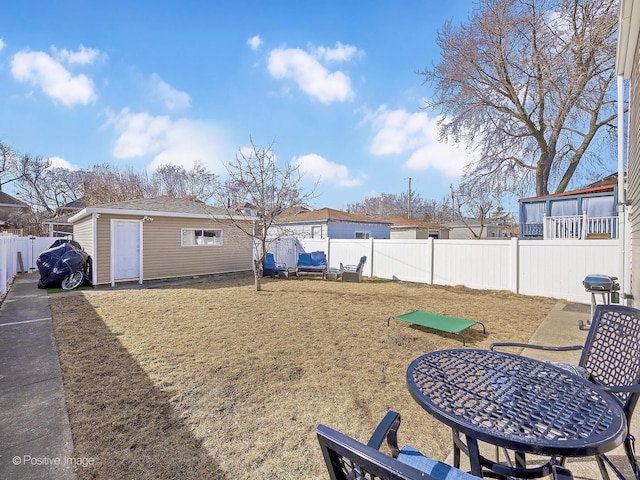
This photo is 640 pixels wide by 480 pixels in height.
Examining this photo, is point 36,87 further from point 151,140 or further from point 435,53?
point 435,53

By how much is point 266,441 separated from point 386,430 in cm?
143

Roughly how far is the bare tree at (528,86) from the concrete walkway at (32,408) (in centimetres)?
1594

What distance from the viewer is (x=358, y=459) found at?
74cm

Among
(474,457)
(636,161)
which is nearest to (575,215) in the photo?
(636,161)

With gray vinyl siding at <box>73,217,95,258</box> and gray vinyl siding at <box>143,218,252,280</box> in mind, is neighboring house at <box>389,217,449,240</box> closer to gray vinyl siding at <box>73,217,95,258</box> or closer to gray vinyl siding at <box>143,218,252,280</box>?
gray vinyl siding at <box>143,218,252,280</box>

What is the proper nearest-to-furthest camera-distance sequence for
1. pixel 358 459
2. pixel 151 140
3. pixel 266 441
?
pixel 358 459 → pixel 266 441 → pixel 151 140

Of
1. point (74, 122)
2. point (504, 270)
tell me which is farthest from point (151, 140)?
point (504, 270)

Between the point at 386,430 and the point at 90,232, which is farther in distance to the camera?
the point at 90,232

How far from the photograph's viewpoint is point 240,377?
11.3 ft

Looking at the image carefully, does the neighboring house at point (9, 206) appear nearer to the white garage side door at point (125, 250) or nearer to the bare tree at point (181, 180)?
the bare tree at point (181, 180)

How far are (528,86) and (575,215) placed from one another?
22.8ft

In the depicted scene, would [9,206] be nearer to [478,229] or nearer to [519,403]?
[519,403]

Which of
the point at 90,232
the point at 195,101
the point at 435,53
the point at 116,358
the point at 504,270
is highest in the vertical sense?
the point at 435,53

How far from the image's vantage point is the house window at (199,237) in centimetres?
1199
